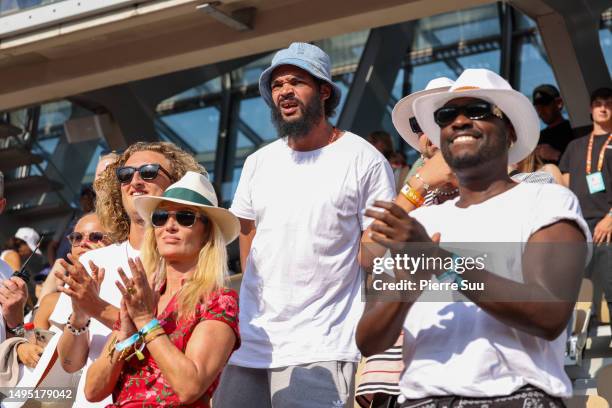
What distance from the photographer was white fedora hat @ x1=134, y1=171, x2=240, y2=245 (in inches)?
150

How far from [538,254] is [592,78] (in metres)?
8.88

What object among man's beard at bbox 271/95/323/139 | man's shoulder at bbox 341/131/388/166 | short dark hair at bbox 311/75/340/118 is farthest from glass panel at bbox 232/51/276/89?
man's shoulder at bbox 341/131/388/166

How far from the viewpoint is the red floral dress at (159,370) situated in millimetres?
3414

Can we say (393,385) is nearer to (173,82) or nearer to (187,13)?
(187,13)

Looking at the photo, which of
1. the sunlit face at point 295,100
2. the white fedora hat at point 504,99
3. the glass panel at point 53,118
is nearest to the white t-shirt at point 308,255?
the sunlit face at point 295,100

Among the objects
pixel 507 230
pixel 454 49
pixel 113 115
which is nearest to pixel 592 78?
pixel 454 49

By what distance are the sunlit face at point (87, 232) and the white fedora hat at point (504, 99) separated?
7.94ft

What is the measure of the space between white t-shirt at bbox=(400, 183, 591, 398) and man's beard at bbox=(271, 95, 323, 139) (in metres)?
1.45

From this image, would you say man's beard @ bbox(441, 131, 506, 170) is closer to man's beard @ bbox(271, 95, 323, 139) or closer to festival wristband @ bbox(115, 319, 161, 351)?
festival wristband @ bbox(115, 319, 161, 351)

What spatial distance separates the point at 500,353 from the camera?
2.72 meters

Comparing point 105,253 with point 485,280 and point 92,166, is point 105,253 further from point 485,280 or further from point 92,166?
point 92,166

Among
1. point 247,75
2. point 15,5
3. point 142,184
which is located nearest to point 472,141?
point 142,184

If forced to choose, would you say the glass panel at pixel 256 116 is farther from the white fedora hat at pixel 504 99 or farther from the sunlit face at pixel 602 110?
the white fedora hat at pixel 504 99

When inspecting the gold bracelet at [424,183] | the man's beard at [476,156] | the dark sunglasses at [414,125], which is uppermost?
the dark sunglasses at [414,125]
